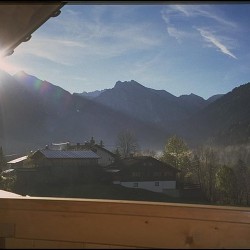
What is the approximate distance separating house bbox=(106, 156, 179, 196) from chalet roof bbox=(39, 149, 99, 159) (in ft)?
1.52

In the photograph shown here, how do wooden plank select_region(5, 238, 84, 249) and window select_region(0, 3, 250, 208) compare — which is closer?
wooden plank select_region(5, 238, 84, 249)

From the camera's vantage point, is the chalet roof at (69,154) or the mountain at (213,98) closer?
the chalet roof at (69,154)

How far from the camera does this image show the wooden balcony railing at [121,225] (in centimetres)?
112

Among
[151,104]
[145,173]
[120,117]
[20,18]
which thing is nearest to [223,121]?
[151,104]

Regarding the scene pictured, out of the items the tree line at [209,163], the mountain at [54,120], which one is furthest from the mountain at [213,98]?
the mountain at [54,120]

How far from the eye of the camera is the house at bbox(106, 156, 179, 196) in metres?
7.09

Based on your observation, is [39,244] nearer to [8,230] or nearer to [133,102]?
[8,230]

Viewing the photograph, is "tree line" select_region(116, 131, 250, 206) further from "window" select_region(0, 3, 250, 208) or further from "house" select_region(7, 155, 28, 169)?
"house" select_region(7, 155, 28, 169)

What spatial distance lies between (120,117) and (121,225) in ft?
24.1

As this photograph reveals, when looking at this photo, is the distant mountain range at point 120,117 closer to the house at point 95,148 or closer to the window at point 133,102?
the window at point 133,102

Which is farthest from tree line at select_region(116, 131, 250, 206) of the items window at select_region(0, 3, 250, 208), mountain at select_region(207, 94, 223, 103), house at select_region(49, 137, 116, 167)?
mountain at select_region(207, 94, 223, 103)

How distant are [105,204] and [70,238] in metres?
0.16

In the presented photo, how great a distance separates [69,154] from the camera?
730 cm

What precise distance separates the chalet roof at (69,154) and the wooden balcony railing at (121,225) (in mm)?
5861
